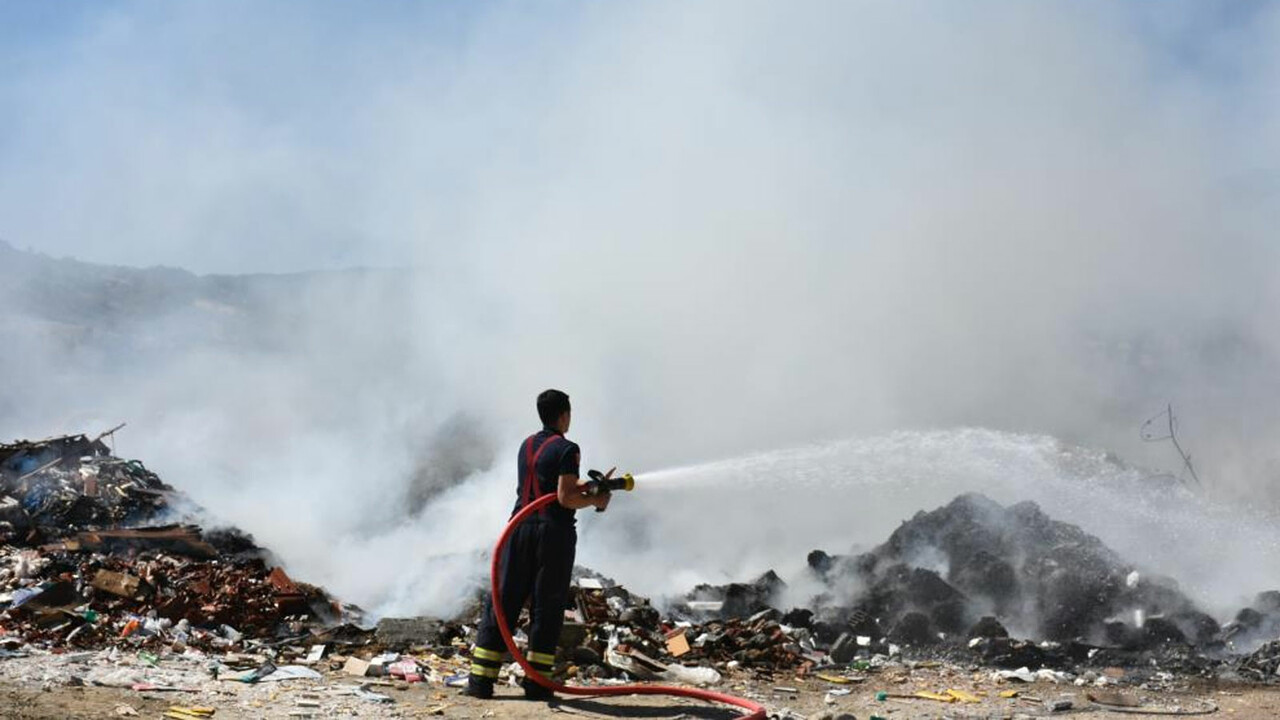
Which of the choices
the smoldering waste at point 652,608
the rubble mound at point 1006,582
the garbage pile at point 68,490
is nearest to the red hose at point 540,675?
the smoldering waste at point 652,608

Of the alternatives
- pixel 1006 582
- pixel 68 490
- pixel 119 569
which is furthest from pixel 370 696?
pixel 68 490

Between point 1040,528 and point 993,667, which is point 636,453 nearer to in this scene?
point 1040,528

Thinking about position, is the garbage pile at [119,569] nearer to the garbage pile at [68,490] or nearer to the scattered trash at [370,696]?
the garbage pile at [68,490]

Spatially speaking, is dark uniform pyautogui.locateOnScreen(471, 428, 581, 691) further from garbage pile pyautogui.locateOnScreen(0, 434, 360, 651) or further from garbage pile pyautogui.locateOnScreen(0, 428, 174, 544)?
garbage pile pyautogui.locateOnScreen(0, 428, 174, 544)

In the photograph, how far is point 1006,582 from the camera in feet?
36.5

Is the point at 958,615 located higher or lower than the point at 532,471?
lower

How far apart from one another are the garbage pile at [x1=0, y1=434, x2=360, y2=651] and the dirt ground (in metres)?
1.83

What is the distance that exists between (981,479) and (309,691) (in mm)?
12395

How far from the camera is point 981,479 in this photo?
1622 centimetres

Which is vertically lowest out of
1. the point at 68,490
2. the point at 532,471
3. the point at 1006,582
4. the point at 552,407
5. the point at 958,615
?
the point at 958,615

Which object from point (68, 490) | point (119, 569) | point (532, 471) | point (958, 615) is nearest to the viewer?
point (532, 471)

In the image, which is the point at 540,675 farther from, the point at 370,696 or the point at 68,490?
the point at 68,490

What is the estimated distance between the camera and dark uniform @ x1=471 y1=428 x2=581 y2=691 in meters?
6.17

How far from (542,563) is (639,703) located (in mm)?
1051
